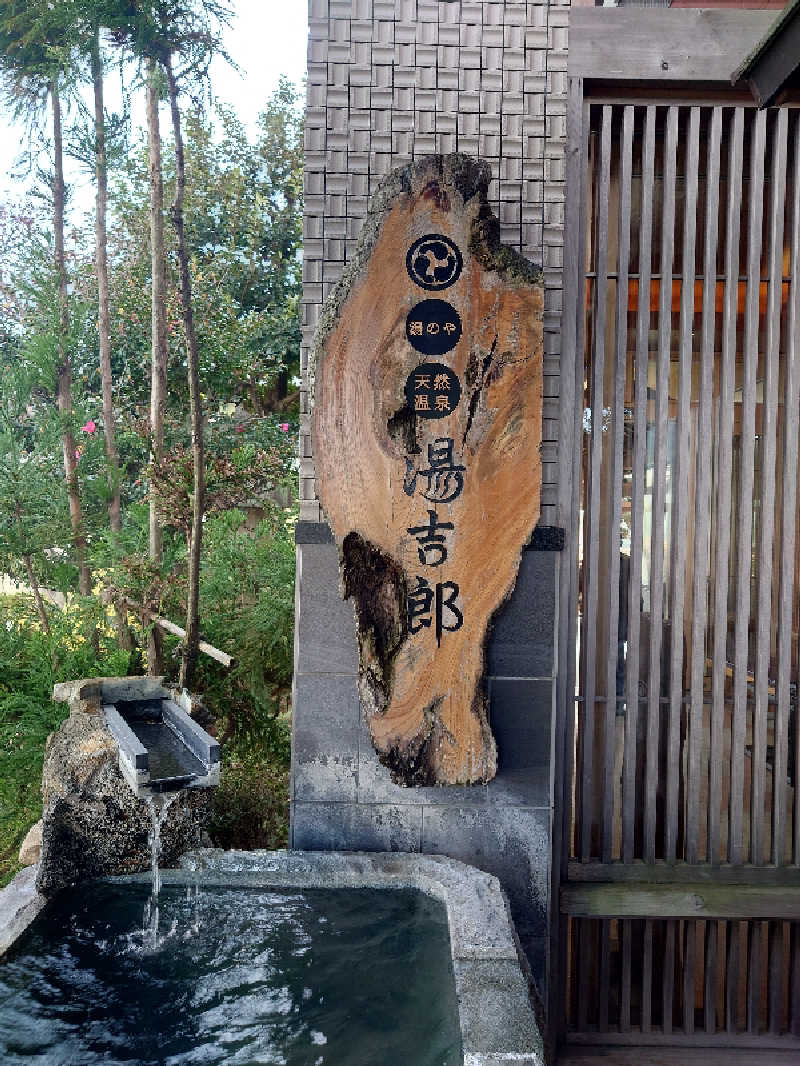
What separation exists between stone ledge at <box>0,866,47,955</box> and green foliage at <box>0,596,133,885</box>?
124 cm

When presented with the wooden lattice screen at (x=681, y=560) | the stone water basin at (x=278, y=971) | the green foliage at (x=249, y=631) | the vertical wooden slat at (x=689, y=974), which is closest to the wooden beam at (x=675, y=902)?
the wooden lattice screen at (x=681, y=560)

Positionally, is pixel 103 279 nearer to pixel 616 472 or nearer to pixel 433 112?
pixel 433 112

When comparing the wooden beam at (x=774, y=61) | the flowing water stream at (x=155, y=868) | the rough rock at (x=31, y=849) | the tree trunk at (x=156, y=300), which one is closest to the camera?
the flowing water stream at (x=155, y=868)

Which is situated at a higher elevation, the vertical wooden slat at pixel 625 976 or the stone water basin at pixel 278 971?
the stone water basin at pixel 278 971

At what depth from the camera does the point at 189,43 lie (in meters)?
3.82

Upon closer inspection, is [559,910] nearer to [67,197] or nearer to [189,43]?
[189,43]

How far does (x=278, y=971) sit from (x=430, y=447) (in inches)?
58.9

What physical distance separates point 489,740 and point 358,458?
97 centimetres

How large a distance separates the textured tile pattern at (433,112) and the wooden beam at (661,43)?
0.09 metres

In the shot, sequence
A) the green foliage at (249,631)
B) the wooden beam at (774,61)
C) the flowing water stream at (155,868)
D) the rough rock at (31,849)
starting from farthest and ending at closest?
the green foliage at (249,631) < the rough rock at (31,849) < the wooden beam at (774,61) < the flowing water stream at (155,868)

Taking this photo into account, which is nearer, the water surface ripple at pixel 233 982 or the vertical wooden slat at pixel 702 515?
the water surface ripple at pixel 233 982

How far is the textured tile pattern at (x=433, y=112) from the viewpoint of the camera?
105 inches

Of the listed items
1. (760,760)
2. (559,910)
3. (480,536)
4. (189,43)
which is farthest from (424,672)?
(189,43)

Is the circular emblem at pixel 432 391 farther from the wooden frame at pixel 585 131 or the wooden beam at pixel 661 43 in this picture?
the wooden beam at pixel 661 43
